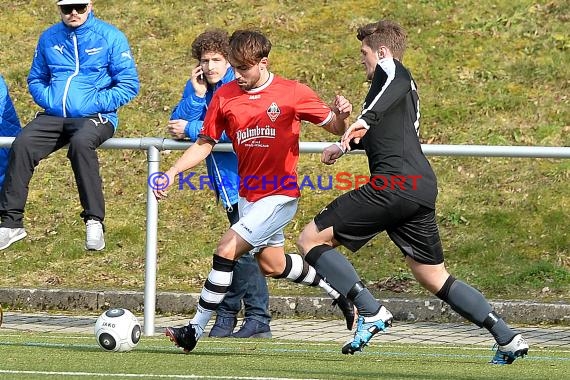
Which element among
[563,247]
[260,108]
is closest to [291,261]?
[260,108]

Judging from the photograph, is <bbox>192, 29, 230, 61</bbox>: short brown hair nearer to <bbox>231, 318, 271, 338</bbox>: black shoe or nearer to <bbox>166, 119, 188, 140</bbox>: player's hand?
<bbox>166, 119, 188, 140</bbox>: player's hand

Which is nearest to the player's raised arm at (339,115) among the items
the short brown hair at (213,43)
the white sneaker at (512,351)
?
the short brown hair at (213,43)

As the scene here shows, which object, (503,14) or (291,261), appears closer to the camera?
(291,261)

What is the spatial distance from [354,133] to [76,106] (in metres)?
3.21

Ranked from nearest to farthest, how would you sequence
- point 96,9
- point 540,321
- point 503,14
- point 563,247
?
1. point 540,321
2. point 563,247
3. point 503,14
4. point 96,9

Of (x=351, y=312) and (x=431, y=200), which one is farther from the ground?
(x=431, y=200)

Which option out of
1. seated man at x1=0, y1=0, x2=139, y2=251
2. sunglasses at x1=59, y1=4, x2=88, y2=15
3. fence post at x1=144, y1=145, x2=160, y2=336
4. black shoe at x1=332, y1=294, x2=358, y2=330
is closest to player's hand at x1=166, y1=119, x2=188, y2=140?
fence post at x1=144, y1=145, x2=160, y2=336

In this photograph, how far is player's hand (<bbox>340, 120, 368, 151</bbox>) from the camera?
721 cm

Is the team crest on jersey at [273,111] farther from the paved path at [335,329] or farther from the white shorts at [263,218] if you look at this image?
the paved path at [335,329]

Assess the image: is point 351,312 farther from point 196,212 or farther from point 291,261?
point 196,212

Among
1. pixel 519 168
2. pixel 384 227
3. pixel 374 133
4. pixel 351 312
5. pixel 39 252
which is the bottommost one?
pixel 39 252

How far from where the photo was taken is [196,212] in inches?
549

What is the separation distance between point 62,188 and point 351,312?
21.4 ft

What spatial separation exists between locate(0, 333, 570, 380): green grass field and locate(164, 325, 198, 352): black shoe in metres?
0.07
